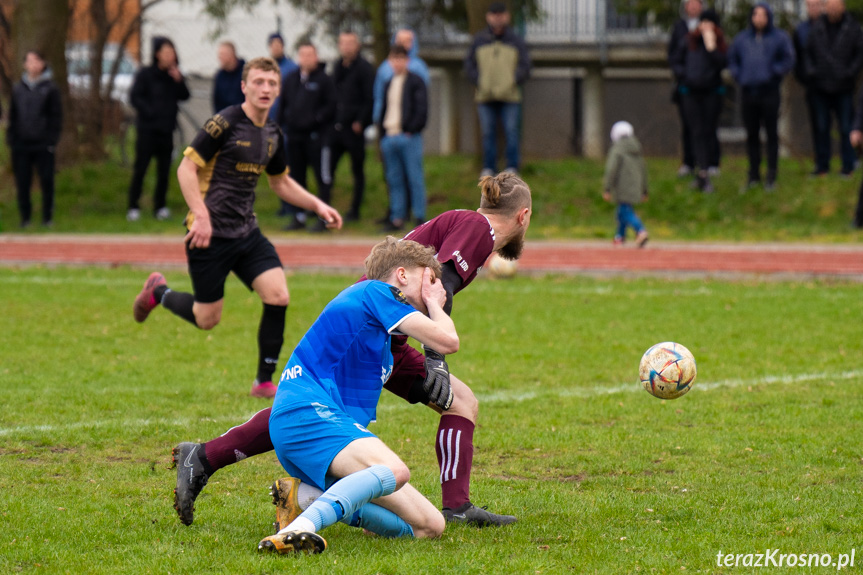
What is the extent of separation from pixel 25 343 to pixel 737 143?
737 inches

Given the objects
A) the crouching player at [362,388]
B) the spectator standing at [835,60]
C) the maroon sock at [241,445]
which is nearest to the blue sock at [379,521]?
the crouching player at [362,388]

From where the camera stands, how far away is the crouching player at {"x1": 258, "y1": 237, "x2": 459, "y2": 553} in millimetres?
4387

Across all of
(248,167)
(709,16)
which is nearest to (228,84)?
(709,16)

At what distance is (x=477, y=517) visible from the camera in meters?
4.78

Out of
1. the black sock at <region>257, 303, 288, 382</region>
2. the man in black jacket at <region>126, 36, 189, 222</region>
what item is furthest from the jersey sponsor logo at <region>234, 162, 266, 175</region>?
the man in black jacket at <region>126, 36, 189, 222</region>

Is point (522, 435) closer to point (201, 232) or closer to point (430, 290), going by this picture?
point (430, 290)

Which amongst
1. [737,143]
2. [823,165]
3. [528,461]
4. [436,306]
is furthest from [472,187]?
[436,306]

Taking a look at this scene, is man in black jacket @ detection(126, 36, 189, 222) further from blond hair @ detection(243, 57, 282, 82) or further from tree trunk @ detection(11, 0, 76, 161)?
blond hair @ detection(243, 57, 282, 82)

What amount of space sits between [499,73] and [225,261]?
9.23 m

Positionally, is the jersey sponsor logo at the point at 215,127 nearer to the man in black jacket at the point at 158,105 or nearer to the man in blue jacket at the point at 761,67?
the man in black jacket at the point at 158,105

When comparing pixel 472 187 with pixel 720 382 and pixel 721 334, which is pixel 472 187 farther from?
pixel 720 382

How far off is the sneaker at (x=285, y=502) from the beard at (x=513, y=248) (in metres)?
1.57

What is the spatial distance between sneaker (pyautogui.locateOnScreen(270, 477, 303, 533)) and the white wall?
19476 mm

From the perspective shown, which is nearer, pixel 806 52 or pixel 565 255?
pixel 565 255
